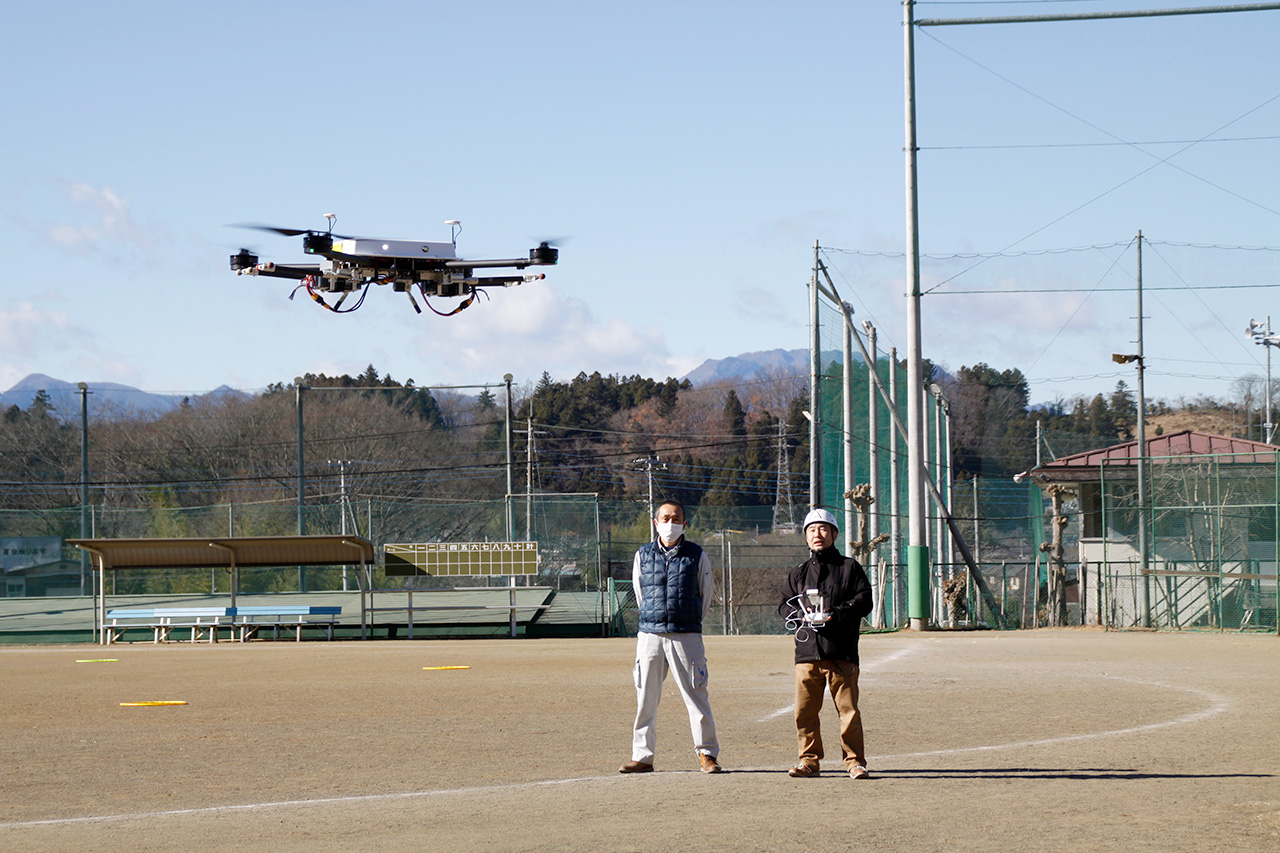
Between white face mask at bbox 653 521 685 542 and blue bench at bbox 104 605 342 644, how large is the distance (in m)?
19.1

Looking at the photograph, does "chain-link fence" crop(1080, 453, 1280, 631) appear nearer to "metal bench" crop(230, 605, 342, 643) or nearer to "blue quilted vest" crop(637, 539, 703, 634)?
"metal bench" crop(230, 605, 342, 643)

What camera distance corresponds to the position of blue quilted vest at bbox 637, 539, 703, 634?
30.1 feet

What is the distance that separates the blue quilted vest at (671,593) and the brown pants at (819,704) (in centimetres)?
80

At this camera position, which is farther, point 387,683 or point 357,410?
point 357,410

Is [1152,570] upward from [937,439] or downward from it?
downward

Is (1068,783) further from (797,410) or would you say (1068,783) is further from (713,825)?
(797,410)

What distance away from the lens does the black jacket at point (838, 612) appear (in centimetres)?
880

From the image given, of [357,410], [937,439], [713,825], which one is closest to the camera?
[713,825]

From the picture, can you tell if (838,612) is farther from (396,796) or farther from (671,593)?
(396,796)

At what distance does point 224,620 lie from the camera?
95.7 ft

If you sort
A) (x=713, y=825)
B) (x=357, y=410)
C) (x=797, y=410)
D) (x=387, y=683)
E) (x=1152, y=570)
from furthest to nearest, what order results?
1. (x=797, y=410)
2. (x=357, y=410)
3. (x=1152, y=570)
4. (x=387, y=683)
5. (x=713, y=825)

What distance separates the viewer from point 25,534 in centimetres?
3797

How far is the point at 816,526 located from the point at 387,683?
910 cm

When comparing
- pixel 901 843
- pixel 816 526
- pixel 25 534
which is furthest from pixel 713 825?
pixel 25 534
